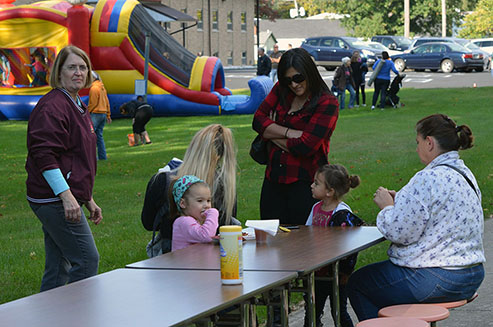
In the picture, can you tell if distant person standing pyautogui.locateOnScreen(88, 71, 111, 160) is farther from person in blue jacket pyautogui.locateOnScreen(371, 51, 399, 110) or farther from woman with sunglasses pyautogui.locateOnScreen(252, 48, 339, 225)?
person in blue jacket pyautogui.locateOnScreen(371, 51, 399, 110)

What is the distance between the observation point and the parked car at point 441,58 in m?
42.3

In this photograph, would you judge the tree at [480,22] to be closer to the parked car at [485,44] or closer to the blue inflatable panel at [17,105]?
the parked car at [485,44]

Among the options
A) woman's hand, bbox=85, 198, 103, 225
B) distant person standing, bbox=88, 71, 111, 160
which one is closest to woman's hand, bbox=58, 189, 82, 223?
woman's hand, bbox=85, 198, 103, 225

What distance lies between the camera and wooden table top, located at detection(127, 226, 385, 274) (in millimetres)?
4832

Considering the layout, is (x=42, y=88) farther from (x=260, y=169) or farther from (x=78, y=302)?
(x=78, y=302)

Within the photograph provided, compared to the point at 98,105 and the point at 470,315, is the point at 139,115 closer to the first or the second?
the point at 98,105

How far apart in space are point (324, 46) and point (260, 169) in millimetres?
32866

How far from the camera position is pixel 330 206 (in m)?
6.32

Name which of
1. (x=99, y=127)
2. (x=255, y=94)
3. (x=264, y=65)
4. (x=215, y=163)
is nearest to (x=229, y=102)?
(x=255, y=94)

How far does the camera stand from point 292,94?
664 centimetres

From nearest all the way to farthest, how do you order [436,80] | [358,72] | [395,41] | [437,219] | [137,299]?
[137,299]
[437,219]
[358,72]
[436,80]
[395,41]

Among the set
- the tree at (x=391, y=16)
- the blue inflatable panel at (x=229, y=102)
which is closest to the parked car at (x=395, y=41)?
the tree at (x=391, y=16)

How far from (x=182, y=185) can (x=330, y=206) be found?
1304 mm

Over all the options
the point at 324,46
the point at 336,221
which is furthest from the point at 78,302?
the point at 324,46
